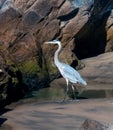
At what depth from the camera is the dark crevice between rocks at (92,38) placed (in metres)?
18.3

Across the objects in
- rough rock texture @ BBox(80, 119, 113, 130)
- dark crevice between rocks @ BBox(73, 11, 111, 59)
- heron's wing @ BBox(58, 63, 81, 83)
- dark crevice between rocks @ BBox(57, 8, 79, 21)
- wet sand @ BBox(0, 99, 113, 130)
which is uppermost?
dark crevice between rocks @ BBox(57, 8, 79, 21)

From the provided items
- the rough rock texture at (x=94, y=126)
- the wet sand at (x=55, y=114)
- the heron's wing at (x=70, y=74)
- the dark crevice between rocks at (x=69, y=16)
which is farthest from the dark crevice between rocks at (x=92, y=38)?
the rough rock texture at (x=94, y=126)

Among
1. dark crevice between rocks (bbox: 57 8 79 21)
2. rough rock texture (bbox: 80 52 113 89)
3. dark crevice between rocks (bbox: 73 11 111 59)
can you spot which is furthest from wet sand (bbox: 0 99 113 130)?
dark crevice between rocks (bbox: 73 11 111 59)

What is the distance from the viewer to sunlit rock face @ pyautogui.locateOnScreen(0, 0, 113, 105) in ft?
49.4

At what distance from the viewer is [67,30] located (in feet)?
57.0

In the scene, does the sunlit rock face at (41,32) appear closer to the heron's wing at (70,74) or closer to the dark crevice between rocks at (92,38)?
the dark crevice between rocks at (92,38)

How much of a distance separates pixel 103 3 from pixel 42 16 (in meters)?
3.18

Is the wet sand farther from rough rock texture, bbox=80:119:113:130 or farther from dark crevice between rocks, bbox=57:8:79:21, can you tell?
dark crevice between rocks, bbox=57:8:79:21

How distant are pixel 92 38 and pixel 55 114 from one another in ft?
29.0

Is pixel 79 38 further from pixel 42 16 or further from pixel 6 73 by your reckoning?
pixel 6 73

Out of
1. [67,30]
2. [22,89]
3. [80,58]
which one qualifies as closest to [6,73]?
[22,89]

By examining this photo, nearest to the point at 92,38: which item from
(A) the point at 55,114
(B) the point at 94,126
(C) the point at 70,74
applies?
(C) the point at 70,74

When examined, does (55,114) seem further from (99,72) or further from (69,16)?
(69,16)

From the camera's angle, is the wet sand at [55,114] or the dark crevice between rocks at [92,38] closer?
the wet sand at [55,114]
